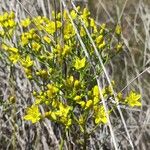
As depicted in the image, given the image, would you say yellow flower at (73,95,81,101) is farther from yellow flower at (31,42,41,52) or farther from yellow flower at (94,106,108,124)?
yellow flower at (31,42,41,52)

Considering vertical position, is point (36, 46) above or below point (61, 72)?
above

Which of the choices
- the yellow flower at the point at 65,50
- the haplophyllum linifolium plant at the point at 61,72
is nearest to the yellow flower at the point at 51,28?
the haplophyllum linifolium plant at the point at 61,72

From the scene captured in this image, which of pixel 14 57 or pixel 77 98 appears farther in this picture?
pixel 14 57

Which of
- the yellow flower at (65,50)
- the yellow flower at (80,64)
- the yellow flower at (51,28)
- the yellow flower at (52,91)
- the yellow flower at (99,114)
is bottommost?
the yellow flower at (99,114)

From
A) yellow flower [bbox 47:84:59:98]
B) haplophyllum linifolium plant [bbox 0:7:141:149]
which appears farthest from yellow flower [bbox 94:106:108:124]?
yellow flower [bbox 47:84:59:98]

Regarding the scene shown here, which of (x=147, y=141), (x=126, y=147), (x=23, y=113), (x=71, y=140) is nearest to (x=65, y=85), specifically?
(x=71, y=140)

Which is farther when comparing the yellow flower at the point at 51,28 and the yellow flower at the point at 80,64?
the yellow flower at the point at 51,28

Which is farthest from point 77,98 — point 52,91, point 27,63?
point 27,63

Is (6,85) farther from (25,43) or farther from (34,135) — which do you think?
(25,43)

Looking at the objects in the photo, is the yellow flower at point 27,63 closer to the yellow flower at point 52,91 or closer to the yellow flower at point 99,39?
the yellow flower at point 52,91

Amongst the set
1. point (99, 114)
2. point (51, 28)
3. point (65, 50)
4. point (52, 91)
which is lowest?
point (99, 114)

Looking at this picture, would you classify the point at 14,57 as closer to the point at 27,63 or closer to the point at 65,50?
the point at 27,63
